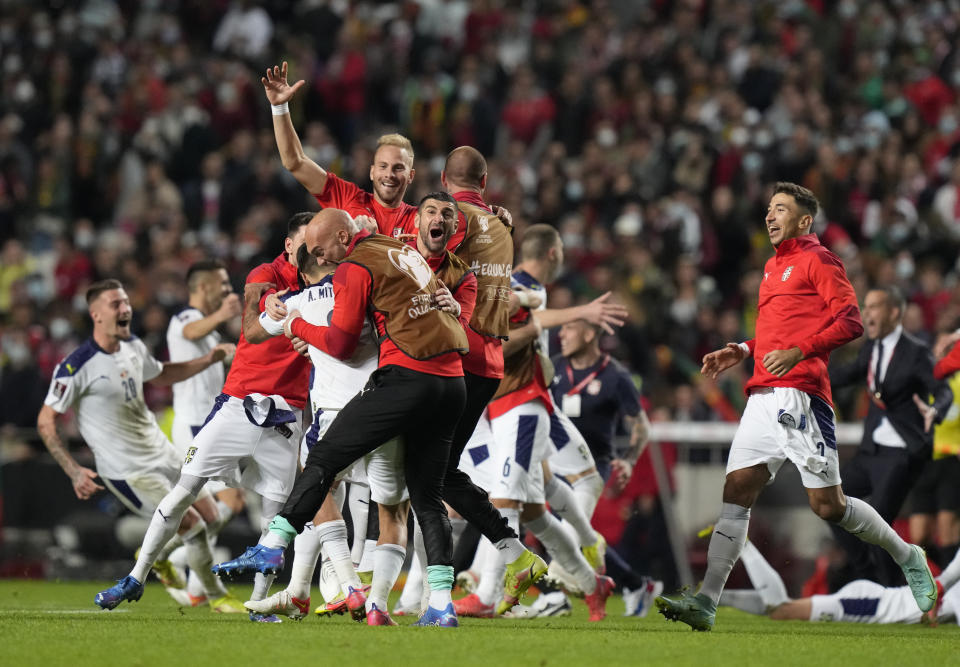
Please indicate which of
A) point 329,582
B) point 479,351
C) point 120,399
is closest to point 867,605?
point 479,351

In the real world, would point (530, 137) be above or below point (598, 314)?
above

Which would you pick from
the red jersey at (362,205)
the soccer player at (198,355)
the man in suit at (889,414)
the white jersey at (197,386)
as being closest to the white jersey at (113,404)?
the soccer player at (198,355)

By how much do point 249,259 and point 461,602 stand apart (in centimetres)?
953

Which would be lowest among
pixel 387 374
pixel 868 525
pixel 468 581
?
pixel 468 581

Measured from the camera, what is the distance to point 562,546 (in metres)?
9.73

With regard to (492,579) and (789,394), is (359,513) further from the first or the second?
(789,394)

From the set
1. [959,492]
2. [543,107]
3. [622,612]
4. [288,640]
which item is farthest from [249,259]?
[288,640]

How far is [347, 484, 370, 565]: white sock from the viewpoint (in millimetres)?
9523

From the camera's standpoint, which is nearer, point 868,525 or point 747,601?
point 868,525

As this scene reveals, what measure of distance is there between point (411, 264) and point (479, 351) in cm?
106

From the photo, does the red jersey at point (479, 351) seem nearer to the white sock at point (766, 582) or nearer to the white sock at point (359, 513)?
the white sock at point (359, 513)

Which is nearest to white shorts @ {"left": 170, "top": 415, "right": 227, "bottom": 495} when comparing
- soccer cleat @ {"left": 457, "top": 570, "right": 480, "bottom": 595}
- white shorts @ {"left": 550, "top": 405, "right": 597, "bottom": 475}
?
soccer cleat @ {"left": 457, "top": 570, "right": 480, "bottom": 595}

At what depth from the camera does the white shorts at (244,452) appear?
901cm

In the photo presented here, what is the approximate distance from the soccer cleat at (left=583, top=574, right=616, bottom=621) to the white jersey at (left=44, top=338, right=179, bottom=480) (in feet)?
10.9
